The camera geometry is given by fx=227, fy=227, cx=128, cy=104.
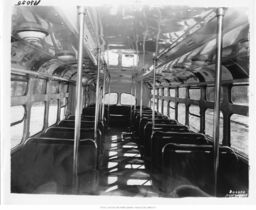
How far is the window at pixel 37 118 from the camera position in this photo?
7.98 ft

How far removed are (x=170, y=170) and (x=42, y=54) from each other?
60.1 inches

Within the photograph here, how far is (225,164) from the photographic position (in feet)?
5.88

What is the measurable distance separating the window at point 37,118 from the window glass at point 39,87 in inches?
5.4

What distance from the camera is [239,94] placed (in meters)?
2.08

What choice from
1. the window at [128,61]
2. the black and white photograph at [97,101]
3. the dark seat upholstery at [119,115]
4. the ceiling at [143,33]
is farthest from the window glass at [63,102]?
the dark seat upholstery at [119,115]

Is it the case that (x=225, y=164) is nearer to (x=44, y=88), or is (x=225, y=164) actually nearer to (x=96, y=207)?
(x=96, y=207)

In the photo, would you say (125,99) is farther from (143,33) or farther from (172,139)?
(172,139)

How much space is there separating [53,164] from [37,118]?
1242 mm

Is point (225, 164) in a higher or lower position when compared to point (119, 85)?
lower

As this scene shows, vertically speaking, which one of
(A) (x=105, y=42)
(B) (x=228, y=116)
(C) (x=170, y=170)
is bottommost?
(C) (x=170, y=170)

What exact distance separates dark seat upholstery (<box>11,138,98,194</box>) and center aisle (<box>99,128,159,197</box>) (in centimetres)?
20

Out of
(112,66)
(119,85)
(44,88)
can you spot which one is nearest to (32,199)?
(44,88)

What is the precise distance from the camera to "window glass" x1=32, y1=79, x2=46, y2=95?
2465 millimetres

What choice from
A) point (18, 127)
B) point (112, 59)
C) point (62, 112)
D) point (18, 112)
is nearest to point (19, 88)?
point (18, 112)
